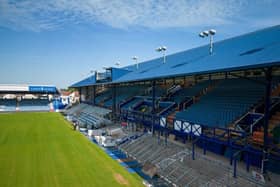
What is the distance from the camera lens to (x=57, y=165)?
42.5 feet

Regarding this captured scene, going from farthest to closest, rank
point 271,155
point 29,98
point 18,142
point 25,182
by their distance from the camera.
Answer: point 29,98 < point 18,142 < point 25,182 < point 271,155

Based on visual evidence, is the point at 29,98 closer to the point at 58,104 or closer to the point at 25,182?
the point at 58,104

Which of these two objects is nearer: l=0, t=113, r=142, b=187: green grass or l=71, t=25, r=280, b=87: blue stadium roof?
l=71, t=25, r=280, b=87: blue stadium roof

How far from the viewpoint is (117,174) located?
38.3 ft

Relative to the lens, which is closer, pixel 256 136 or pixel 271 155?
pixel 271 155

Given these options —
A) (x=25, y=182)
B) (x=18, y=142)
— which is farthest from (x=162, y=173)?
(x=18, y=142)

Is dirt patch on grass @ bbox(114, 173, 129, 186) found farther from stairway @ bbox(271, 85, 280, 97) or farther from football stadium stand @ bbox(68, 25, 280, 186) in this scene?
stairway @ bbox(271, 85, 280, 97)

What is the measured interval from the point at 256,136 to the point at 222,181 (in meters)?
2.48

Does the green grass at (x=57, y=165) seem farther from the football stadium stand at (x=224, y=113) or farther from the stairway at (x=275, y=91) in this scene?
the stairway at (x=275, y=91)

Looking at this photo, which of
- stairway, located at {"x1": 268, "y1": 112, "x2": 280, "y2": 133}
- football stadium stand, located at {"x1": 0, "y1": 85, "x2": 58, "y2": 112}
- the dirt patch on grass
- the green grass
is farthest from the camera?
football stadium stand, located at {"x1": 0, "y1": 85, "x2": 58, "y2": 112}

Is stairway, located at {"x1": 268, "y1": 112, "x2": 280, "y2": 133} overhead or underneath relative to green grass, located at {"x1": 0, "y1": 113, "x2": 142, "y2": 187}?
overhead

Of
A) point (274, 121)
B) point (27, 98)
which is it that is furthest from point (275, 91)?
point (27, 98)

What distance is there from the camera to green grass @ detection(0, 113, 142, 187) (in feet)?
35.2

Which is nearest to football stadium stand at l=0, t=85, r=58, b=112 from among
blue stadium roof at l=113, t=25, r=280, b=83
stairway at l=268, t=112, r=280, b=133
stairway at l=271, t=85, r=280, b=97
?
blue stadium roof at l=113, t=25, r=280, b=83
